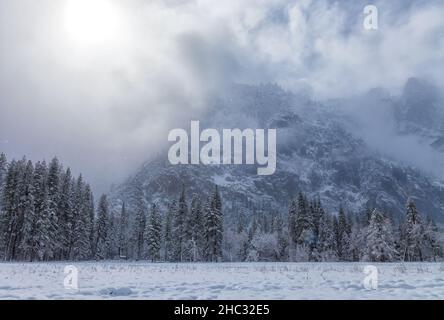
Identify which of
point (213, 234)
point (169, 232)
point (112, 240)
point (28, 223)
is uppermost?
point (28, 223)

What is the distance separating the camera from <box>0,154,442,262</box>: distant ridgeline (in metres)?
63.8

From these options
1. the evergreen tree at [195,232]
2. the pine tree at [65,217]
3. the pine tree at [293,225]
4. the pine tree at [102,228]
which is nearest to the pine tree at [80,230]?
the pine tree at [65,217]

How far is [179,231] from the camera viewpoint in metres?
90.6

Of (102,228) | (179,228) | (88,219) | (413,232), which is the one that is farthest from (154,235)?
(413,232)

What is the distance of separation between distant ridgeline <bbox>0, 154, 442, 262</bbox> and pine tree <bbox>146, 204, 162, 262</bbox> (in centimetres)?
22

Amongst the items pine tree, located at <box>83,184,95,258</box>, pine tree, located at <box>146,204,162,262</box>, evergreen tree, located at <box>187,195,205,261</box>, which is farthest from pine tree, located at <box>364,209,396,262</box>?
pine tree, located at <box>83,184,95,258</box>

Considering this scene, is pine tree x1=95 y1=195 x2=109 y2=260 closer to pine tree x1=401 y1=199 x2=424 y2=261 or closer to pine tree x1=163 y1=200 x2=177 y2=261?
pine tree x1=163 y1=200 x2=177 y2=261

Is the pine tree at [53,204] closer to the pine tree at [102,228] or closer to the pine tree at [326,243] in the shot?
the pine tree at [102,228]

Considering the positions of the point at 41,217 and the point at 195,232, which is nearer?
Result: the point at 41,217

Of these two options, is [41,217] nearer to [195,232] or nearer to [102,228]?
[195,232]

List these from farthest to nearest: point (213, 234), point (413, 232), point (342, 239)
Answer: point (342, 239), point (213, 234), point (413, 232)

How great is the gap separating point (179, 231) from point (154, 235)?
6888mm
